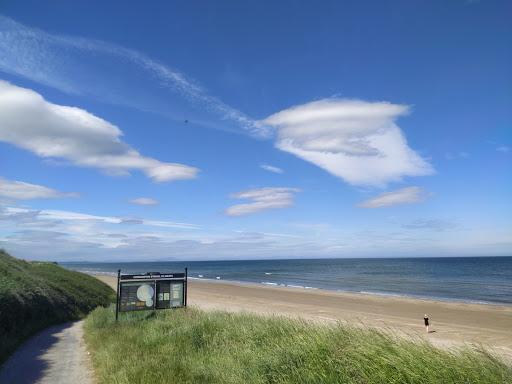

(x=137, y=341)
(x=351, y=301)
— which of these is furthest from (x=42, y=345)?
(x=351, y=301)

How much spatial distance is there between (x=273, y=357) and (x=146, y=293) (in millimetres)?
9834

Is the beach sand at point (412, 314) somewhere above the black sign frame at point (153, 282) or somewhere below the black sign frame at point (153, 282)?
below

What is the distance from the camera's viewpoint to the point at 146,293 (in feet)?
53.6

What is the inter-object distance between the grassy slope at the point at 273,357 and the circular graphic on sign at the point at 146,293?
11.7 feet

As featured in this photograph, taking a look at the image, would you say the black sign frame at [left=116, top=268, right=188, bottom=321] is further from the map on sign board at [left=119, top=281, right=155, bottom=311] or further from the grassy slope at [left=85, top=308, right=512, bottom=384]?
the grassy slope at [left=85, top=308, right=512, bottom=384]

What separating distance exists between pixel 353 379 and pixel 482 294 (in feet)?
133

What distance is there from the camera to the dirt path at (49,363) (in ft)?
28.3

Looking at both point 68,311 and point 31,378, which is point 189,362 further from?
point 68,311

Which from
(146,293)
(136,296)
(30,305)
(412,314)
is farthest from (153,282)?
(412,314)

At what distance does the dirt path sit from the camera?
864 centimetres

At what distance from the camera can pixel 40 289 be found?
19000 millimetres

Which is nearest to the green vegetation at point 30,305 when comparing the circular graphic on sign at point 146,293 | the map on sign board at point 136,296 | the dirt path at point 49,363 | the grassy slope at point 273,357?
the dirt path at point 49,363

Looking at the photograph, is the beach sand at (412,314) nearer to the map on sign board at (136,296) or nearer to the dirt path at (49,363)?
the map on sign board at (136,296)

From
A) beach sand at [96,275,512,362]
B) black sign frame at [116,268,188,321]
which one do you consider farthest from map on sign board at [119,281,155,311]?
beach sand at [96,275,512,362]
